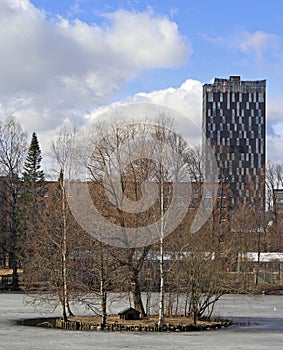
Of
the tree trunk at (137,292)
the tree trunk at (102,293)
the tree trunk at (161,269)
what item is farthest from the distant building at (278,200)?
the tree trunk at (102,293)

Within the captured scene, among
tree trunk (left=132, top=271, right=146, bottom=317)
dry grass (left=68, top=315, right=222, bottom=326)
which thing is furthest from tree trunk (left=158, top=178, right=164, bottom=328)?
tree trunk (left=132, top=271, right=146, bottom=317)

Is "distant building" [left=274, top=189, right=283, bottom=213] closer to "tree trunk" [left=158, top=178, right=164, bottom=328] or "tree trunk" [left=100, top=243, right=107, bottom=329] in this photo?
"tree trunk" [left=158, top=178, right=164, bottom=328]

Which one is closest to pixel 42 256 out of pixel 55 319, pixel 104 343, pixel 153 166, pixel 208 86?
pixel 55 319

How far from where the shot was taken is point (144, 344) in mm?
22688

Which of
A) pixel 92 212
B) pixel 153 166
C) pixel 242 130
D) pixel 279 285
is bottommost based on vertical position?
pixel 279 285

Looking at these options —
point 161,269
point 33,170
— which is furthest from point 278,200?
point 161,269

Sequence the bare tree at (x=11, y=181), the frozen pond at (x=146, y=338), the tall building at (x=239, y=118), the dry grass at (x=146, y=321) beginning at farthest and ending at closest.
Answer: the tall building at (x=239, y=118), the bare tree at (x=11, y=181), the dry grass at (x=146, y=321), the frozen pond at (x=146, y=338)

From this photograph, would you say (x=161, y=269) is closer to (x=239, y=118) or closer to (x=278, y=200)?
(x=278, y=200)

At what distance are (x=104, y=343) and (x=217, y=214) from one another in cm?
3195

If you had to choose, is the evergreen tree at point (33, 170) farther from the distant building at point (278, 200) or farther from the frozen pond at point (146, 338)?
the frozen pond at point (146, 338)

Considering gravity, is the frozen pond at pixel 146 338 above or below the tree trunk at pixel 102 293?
below

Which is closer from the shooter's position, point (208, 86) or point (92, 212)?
point (92, 212)

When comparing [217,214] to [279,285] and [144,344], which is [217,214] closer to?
[279,285]

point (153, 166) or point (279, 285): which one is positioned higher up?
point (153, 166)
